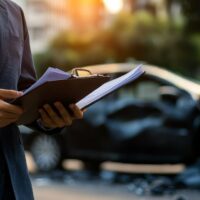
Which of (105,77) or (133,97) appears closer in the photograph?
(105,77)

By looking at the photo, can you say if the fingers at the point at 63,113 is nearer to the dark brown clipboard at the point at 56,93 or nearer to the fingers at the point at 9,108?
the dark brown clipboard at the point at 56,93

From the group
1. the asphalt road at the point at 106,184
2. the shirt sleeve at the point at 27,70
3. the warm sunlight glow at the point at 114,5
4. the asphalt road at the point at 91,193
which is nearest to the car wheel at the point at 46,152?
the asphalt road at the point at 106,184

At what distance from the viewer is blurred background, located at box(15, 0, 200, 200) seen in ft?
26.7

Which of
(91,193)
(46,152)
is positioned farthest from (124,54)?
(91,193)

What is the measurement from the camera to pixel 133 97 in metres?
8.92

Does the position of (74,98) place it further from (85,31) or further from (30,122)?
(85,31)

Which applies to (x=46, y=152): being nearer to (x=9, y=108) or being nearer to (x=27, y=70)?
(x=27, y=70)

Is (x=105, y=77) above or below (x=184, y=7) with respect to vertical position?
above

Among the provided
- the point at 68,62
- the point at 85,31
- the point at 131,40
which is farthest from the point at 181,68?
the point at 85,31

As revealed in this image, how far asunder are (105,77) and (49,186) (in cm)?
656

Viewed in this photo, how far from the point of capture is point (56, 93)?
1.93 m

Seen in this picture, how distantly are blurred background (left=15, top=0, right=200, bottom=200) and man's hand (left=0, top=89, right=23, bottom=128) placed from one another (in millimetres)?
1687

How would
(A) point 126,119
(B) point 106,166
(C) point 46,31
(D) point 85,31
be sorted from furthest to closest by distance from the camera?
(C) point 46,31, (D) point 85,31, (B) point 106,166, (A) point 126,119

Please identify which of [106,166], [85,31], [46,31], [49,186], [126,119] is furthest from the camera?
[46,31]
